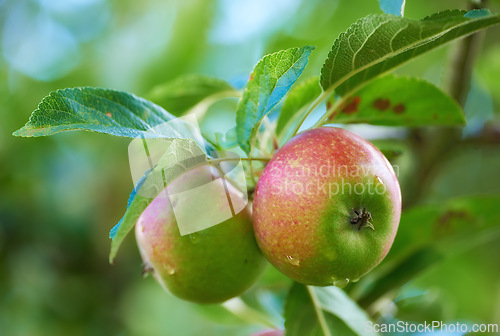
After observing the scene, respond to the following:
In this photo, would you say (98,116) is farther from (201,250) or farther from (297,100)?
(297,100)

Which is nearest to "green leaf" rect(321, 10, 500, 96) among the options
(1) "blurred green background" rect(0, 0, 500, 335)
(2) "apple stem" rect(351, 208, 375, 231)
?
(2) "apple stem" rect(351, 208, 375, 231)

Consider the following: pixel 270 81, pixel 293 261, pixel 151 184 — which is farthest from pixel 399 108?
pixel 151 184

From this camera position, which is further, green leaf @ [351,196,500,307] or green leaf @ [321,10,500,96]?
green leaf @ [351,196,500,307]

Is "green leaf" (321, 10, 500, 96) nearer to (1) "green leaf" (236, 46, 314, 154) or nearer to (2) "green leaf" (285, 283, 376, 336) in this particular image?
(1) "green leaf" (236, 46, 314, 154)

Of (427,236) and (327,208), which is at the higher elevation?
(327,208)

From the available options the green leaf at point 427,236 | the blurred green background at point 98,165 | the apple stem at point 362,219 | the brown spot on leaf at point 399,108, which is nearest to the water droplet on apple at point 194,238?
the apple stem at point 362,219
